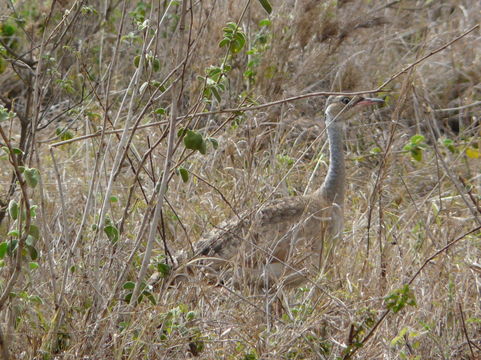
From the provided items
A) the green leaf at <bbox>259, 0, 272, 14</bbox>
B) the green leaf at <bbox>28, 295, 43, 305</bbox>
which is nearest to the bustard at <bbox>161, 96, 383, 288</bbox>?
the green leaf at <bbox>28, 295, 43, 305</bbox>

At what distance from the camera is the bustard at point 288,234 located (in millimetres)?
4348

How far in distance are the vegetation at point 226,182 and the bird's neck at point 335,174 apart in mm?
191

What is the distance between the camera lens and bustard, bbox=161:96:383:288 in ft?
14.3

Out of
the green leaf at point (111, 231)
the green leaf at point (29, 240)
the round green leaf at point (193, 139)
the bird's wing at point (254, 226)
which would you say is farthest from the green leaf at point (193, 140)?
the bird's wing at point (254, 226)

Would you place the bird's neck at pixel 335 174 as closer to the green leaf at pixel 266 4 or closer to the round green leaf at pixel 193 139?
the green leaf at pixel 266 4

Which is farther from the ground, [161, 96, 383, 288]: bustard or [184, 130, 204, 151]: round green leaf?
[184, 130, 204, 151]: round green leaf

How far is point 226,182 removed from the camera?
565 centimetres

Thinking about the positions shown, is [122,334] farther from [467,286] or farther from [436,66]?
[436,66]

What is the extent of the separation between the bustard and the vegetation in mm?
137

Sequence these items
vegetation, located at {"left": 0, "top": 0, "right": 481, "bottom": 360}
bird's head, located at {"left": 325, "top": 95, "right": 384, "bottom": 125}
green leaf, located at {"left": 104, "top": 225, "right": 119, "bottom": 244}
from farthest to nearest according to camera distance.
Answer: bird's head, located at {"left": 325, "top": 95, "right": 384, "bottom": 125}
vegetation, located at {"left": 0, "top": 0, "right": 481, "bottom": 360}
green leaf, located at {"left": 104, "top": 225, "right": 119, "bottom": 244}

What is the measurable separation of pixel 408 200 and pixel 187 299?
257 cm

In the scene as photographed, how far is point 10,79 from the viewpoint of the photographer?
7.32m

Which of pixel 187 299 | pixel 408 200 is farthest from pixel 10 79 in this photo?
pixel 187 299

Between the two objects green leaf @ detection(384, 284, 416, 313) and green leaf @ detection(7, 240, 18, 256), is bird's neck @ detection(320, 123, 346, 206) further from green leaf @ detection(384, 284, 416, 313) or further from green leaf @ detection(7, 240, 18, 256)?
green leaf @ detection(7, 240, 18, 256)
